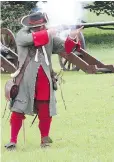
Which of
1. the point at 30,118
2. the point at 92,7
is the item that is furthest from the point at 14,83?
the point at 92,7

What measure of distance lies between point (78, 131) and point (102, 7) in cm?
2050

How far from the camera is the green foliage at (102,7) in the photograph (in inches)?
1032

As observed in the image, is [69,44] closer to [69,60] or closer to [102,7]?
[69,60]

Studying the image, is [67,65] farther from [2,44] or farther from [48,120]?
[48,120]

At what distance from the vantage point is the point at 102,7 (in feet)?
88.2

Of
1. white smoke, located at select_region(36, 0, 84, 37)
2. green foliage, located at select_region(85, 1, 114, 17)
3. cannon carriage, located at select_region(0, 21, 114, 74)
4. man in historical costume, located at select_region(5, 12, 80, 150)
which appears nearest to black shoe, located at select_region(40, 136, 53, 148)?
man in historical costume, located at select_region(5, 12, 80, 150)

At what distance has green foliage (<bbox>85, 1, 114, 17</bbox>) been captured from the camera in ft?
86.0

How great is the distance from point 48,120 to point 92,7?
20618 mm

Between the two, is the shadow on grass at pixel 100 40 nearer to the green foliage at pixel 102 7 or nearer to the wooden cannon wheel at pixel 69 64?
the green foliage at pixel 102 7

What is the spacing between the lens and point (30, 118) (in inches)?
319

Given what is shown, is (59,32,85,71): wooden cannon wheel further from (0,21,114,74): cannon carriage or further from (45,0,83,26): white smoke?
(45,0,83,26): white smoke

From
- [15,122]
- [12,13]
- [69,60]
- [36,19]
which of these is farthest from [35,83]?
[12,13]

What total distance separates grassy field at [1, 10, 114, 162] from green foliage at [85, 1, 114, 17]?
49.2 ft

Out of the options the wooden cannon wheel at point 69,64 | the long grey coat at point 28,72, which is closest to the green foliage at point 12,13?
the wooden cannon wheel at point 69,64
